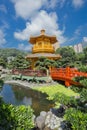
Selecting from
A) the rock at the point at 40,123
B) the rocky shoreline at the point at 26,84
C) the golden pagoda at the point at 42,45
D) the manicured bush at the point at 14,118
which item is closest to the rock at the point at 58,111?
the rock at the point at 40,123

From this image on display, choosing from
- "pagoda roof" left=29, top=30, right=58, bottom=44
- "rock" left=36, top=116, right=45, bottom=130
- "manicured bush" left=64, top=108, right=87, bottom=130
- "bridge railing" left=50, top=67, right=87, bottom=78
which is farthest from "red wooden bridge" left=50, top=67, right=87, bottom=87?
"pagoda roof" left=29, top=30, right=58, bottom=44

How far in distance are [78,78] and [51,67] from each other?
15734 millimetres

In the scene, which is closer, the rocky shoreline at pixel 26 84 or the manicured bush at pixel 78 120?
the manicured bush at pixel 78 120

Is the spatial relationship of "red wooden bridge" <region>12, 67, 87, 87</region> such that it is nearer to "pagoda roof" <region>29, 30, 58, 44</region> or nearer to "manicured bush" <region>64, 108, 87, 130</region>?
"pagoda roof" <region>29, 30, 58, 44</region>

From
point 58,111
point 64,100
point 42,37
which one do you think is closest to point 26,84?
point 42,37

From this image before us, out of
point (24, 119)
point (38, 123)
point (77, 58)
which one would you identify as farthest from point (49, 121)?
point (77, 58)

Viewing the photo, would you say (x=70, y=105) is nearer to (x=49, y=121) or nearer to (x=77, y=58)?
(x=49, y=121)

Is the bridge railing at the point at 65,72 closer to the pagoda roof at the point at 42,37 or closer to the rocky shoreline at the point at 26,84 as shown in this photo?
the rocky shoreline at the point at 26,84

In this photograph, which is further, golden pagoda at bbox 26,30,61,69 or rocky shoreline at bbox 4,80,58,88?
golden pagoda at bbox 26,30,61,69

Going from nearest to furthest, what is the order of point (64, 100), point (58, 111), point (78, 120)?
point (78, 120) → point (64, 100) → point (58, 111)

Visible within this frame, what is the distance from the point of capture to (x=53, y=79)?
939 inches

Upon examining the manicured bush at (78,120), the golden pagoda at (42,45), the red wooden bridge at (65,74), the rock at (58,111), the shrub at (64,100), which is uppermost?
the golden pagoda at (42,45)

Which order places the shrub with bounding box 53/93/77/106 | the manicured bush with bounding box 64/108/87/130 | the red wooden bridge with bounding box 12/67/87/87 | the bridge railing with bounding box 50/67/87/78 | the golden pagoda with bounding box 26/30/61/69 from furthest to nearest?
the golden pagoda with bounding box 26/30/61/69
the red wooden bridge with bounding box 12/67/87/87
the bridge railing with bounding box 50/67/87/78
the shrub with bounding box 53/93/77/106
the manicured bush with bounding box 64/108/87/130

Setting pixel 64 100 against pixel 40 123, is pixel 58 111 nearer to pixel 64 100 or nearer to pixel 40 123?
pixel 40 123
